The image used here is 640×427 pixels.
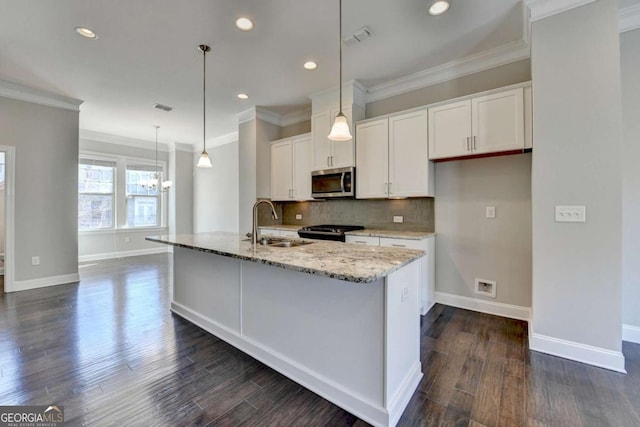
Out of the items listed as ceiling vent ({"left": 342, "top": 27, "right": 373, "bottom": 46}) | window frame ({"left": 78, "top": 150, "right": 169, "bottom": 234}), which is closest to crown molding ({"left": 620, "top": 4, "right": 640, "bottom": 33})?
ceiling vent ({"left": 342, "top": 27, "right": 373, "bottom": 46})

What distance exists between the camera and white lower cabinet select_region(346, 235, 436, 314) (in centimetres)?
306

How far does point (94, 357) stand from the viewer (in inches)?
87.7

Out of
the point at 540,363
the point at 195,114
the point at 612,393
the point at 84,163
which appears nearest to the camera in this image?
the point at 612,393

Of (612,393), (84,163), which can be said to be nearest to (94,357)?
(612,393)

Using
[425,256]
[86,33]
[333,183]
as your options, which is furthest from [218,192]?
[425,256]

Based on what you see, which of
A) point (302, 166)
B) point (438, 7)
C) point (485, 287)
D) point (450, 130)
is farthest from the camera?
point (302, 166)

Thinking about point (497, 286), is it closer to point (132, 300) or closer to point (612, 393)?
point (612, 393)

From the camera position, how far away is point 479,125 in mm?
2873

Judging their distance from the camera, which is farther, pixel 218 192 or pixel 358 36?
pixel 218 192

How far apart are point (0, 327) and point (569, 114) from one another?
18.2 ft

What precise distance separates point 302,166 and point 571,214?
A: 131 inches

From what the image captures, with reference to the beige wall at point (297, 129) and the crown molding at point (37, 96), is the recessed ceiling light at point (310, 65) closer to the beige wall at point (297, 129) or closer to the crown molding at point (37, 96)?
the beige wall at point (297, 129)

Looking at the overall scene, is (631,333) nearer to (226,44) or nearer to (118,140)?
(226,44)

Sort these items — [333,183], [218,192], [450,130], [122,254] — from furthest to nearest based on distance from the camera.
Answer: [218,192] → [122,254] → [333,183] → [450,130]
